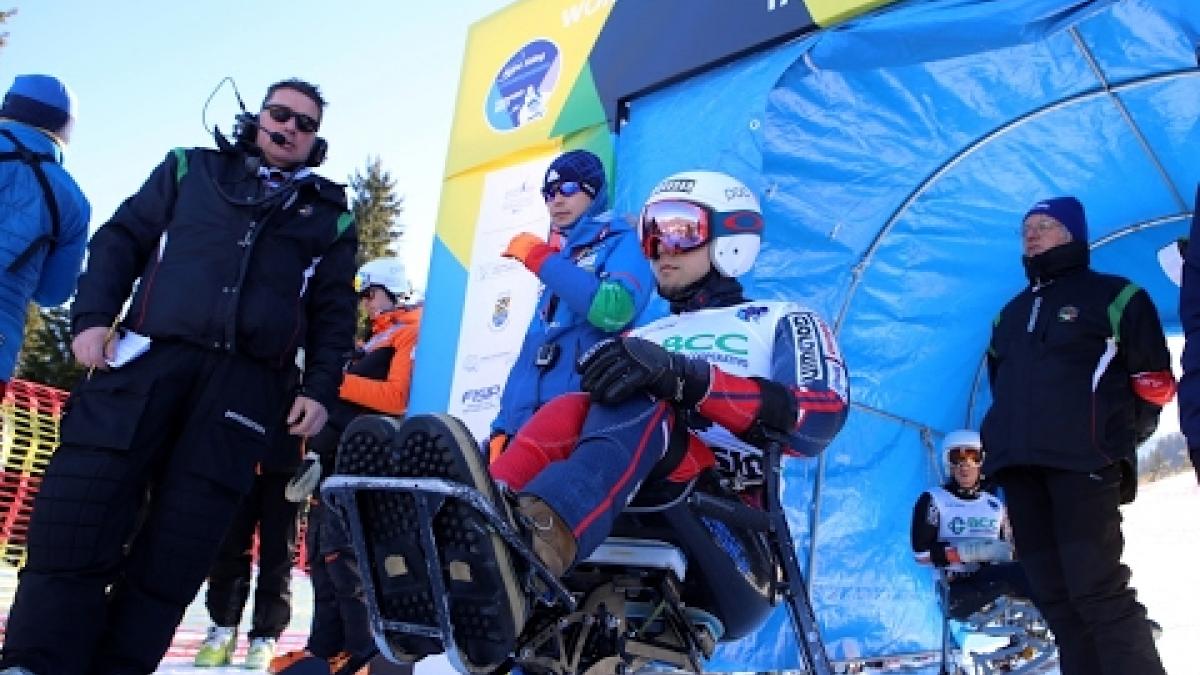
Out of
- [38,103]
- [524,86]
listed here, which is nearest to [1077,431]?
[38,103]

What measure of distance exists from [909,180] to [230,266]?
3384 mm

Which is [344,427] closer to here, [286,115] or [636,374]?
[286,115]

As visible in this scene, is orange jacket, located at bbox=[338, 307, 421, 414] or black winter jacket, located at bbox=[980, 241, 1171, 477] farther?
orange jacket, located at bbox=[338, 307, 421, 414]

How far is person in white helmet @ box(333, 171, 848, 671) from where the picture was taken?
5.13 ft

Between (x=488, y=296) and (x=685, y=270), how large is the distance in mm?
3071

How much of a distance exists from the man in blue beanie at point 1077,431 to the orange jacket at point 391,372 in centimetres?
264

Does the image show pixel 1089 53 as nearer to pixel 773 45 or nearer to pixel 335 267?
pixel 773 45

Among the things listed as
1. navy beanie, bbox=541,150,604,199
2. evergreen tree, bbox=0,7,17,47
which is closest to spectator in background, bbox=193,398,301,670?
navy beanie, bbox=541,150,604,199

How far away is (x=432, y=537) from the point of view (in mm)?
1559

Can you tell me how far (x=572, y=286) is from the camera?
10.0ft

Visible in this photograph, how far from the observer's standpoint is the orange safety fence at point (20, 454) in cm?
766

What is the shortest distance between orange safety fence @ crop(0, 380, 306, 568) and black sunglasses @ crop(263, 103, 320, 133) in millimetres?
5459

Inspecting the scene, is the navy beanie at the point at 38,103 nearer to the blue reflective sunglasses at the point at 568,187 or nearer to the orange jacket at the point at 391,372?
the orange jacket at the point at 391,372

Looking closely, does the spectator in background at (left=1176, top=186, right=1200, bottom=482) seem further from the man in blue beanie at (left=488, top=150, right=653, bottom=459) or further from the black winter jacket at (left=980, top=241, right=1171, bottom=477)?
the man in blue beanie at (left=488, top=150, right=653, bottom=459)
